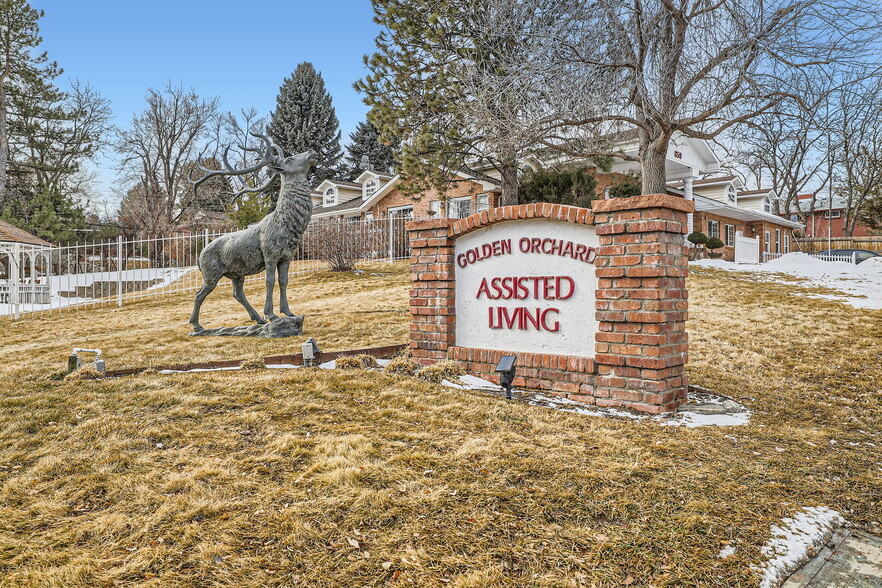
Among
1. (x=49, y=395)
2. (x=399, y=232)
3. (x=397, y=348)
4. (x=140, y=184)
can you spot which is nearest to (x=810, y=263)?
(x=399, y=232)

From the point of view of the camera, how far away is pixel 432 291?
5234 mm

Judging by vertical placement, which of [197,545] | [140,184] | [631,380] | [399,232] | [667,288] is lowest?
[197,545]

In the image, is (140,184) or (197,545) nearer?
(197,545)

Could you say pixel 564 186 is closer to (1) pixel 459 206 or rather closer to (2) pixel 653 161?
(2) pixel 653 161

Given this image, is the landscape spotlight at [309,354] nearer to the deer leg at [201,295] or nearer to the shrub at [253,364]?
the shrub at [253,364]

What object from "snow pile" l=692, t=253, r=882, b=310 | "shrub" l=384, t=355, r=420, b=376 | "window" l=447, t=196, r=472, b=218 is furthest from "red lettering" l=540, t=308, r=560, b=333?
"window" l=447, t=196, r=472, b=218

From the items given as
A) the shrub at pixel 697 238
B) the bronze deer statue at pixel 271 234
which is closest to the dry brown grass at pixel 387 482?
the bronze deer statue at pixel 271 234

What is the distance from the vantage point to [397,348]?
6.07 meters

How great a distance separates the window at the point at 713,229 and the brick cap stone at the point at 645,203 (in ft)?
76.4

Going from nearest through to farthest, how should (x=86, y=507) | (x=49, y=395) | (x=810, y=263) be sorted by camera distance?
(x=86, y=507) → (x=49, y=395) → (x=810, y=263)

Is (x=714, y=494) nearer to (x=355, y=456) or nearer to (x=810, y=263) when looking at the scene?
(x=355, y=456)

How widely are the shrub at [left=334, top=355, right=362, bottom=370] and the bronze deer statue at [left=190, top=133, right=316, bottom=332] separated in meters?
2.29

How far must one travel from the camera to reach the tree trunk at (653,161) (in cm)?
1152

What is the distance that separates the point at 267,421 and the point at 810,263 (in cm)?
1621
